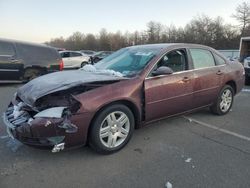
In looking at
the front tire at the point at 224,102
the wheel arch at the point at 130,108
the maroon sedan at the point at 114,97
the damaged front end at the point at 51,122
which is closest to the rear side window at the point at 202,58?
the maroon sedan at the point at 114,97

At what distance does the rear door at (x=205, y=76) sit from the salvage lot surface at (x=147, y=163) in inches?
29.4

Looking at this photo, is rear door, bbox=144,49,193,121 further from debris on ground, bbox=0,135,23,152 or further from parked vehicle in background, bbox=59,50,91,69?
parked vehicle in background, bbox=59,50,91,69

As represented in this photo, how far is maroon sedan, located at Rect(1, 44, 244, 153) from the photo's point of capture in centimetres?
330

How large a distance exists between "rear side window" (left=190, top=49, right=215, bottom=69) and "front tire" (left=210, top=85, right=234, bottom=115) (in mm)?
700

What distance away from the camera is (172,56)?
15.4 ft

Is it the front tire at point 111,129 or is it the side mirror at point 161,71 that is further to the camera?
the side mirror at point 161,71

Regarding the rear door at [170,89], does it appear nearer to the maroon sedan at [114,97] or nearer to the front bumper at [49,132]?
the maroon sedan at [114,97]

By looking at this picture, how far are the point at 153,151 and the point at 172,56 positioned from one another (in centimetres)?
174

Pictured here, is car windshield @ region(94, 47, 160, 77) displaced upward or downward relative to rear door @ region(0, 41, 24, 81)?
upward

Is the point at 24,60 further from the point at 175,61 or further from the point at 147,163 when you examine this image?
the point at 147,163

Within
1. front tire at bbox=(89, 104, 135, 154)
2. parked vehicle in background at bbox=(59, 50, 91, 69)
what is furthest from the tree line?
front tire at bbox=(89, 104, 135, 154)

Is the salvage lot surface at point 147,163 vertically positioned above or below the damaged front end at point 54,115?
below

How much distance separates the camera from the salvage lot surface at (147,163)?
307cm

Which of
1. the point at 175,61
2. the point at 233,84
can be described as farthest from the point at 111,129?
the point at 233,84
